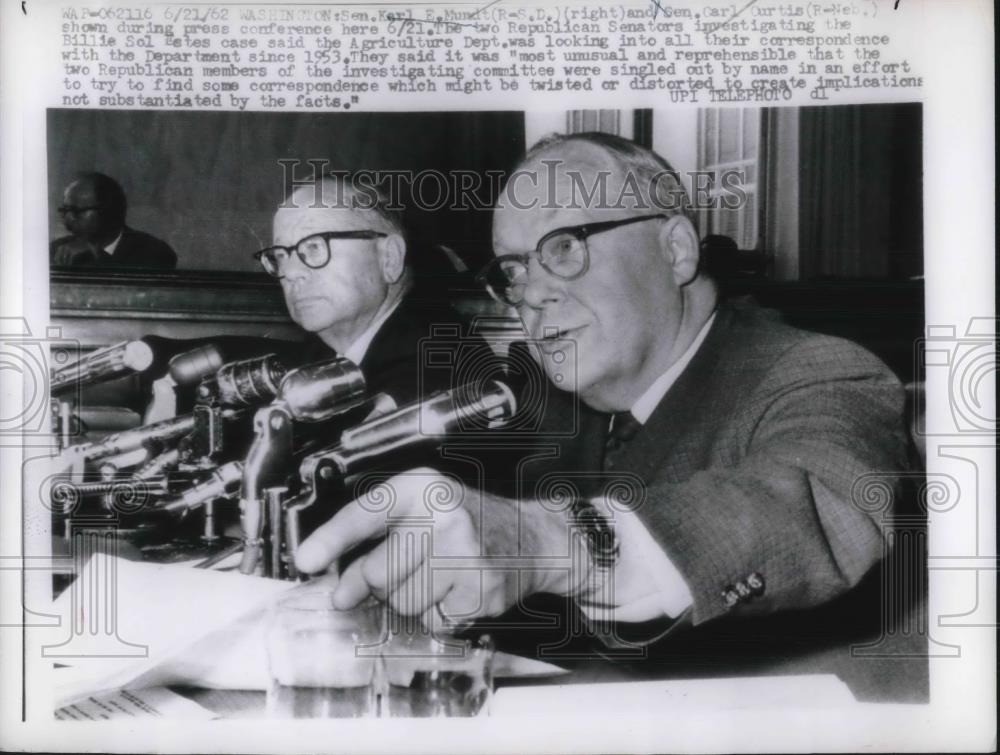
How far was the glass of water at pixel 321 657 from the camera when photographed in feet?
4.42

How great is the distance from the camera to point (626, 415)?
1.36 m

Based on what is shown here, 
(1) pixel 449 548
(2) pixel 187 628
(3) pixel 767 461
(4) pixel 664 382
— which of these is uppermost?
(4) pixel 664 382

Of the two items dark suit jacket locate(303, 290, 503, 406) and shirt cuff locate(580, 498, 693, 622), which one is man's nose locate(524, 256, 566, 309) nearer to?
dark suit jacket locate(303, 290, 503, 406)

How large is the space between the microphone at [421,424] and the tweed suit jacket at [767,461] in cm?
18

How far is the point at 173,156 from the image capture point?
4.49 feet

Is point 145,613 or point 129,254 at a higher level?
point 129,254

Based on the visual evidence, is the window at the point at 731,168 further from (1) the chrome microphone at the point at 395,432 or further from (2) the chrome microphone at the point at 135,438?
(2) the chrome microphone at the point at 135,438

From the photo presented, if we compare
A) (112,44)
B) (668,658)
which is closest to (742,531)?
(668,658)

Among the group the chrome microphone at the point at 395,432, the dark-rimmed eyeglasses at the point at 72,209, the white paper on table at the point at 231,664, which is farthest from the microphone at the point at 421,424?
the dark-rimmed eyeglasses at the point at 72,209

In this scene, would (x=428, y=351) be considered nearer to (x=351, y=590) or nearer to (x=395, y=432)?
(x=395, y=432)

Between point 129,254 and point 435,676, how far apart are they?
708mm

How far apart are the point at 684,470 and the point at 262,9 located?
848mm

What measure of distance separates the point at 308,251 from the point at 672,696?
78 centimetres

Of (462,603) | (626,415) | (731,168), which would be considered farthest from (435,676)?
(731,168)
